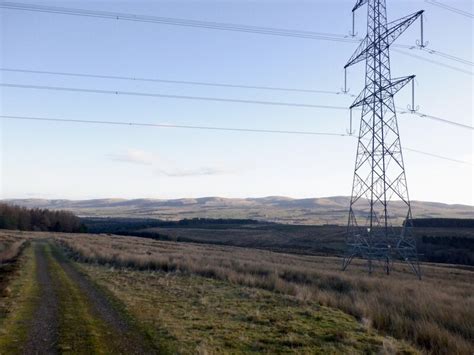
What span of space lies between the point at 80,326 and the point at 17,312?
3.19 metres

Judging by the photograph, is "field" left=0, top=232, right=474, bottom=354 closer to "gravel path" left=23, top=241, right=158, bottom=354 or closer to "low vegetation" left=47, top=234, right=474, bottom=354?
"low vegetation" left=47, top=234, right=474, bottom=354

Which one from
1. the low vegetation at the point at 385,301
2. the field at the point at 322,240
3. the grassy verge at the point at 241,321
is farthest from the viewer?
the field at the point at 322,240

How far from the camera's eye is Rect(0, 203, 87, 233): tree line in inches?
4377

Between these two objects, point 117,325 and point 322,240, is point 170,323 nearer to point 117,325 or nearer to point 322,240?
point 117,325

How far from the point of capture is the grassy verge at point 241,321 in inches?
396

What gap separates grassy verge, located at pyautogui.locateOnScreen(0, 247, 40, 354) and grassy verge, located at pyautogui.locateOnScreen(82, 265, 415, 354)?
2918 mm

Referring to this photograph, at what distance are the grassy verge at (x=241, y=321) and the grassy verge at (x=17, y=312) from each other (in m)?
2.92

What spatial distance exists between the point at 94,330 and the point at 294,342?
5.00m

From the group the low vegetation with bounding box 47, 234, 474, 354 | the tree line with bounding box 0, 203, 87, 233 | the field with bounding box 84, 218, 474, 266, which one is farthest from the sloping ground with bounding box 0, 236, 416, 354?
the tree line with bounding box 0, 203, 87, 233

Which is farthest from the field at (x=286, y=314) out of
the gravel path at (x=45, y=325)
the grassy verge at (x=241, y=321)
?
the gravel path at (x=45, y=325)

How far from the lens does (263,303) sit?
621 inches

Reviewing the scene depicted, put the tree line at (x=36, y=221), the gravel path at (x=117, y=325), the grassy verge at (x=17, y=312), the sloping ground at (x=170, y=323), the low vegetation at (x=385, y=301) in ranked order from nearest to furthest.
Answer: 1. the gravel path at (x=117, y=325)
2. the sloping ground at (x=170, y=323)
3. the grassy verge at (x=17, y=312)
4. the low vegetation at (x=385, y=301)
5. the tree line at (x=36, y=221)

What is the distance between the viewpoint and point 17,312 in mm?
13289

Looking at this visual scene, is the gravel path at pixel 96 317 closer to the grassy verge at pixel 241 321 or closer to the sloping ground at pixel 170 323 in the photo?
the sloping ground at pixel 170 323
